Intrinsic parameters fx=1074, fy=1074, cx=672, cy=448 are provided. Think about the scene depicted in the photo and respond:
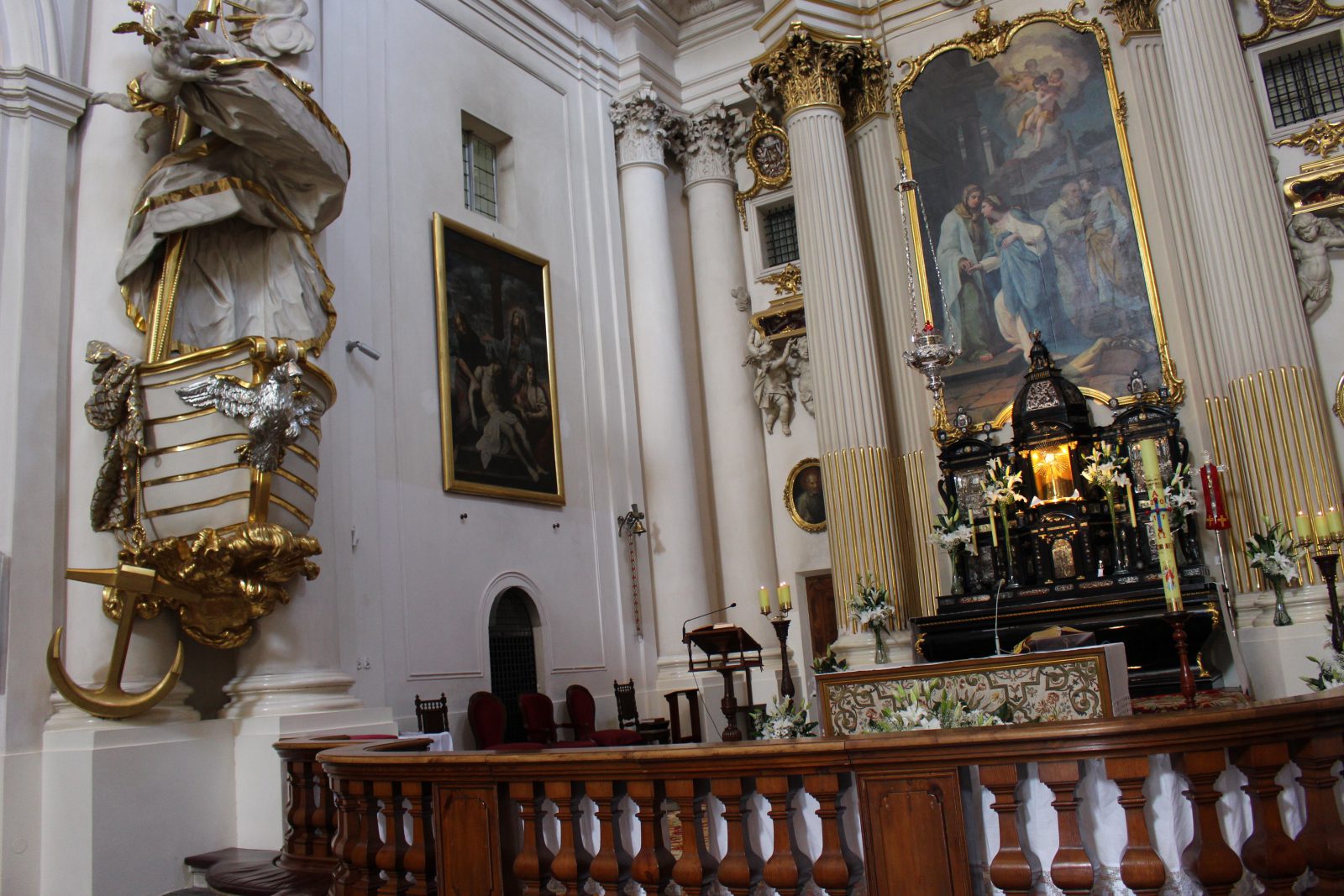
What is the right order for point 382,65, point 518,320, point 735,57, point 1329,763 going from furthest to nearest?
point 735,57, point 518,320, point 382,65, point 1329,763

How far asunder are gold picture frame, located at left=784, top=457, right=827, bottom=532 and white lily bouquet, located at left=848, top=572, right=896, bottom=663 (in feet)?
5.36

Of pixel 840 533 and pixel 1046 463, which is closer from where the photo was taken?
pixel 1046 463

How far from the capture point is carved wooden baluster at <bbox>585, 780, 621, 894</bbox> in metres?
2.70

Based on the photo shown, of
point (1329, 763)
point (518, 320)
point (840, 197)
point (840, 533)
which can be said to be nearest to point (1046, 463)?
point (840, 533)

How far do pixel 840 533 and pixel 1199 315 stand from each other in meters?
4.18

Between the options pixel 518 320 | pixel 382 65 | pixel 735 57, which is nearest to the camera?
pixel 382 65

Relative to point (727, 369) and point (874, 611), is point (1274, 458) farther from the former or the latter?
point (727, 369)

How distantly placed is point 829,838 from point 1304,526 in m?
7.73

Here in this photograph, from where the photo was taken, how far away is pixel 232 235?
280 inches

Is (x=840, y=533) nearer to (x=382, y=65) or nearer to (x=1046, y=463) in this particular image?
(x=1046, y=463)

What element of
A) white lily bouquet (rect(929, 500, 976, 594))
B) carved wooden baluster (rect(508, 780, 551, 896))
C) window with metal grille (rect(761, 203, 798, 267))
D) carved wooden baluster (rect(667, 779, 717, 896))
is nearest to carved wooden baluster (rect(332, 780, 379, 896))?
carved wooden baluster (rect(508, 780, 551, 896))

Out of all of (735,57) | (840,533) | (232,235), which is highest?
(735,57)

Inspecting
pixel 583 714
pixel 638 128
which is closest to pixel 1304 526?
pixel 583 714

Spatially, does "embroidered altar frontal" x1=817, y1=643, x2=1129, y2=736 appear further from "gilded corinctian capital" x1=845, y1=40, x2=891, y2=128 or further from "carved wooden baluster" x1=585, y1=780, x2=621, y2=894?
"gilded corinctian capital" x1=845, y1=40, x2=891, y2=128
